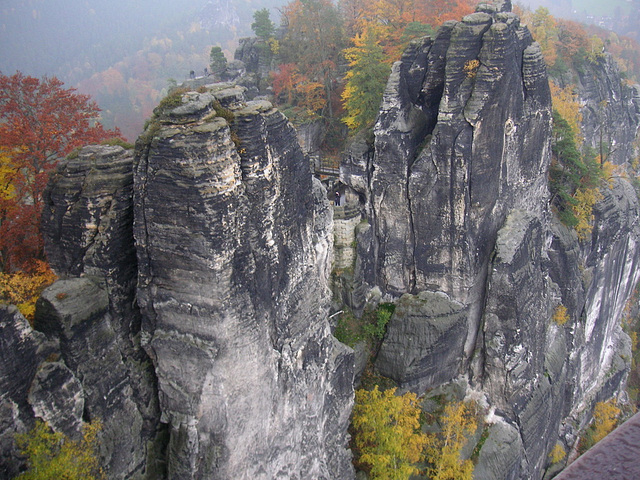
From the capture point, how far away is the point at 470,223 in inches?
917

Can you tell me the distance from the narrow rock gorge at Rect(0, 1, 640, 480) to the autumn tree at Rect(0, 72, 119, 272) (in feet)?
12.1

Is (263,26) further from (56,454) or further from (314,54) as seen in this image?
(56,454)

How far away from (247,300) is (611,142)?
1798 inches

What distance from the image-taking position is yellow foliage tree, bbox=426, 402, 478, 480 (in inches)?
805

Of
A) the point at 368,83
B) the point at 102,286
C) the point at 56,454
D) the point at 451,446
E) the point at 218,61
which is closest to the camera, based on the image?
the point at 56,454

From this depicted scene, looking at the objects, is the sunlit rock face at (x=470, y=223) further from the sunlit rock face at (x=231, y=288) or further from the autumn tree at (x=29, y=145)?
the autumn tree at (x=29, y=145)

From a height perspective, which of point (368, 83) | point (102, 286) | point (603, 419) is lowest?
point (603, 419)

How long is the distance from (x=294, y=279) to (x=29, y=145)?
456 inches

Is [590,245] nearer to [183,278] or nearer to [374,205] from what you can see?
[374,205]

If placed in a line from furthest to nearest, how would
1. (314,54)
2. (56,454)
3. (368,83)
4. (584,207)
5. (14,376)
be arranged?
(314,54) → (584,207) → (368,83) → (56,454) → (14,376)

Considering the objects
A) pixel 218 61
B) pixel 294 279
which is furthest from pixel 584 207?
pixel 218 61

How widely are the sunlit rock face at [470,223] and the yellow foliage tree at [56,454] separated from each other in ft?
45.1

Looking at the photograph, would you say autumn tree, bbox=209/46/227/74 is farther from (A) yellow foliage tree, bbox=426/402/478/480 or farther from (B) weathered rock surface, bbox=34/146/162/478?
(A) yellow foliage tree, bbox=426/402/478/480

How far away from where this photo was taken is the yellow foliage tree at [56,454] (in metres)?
11.4
